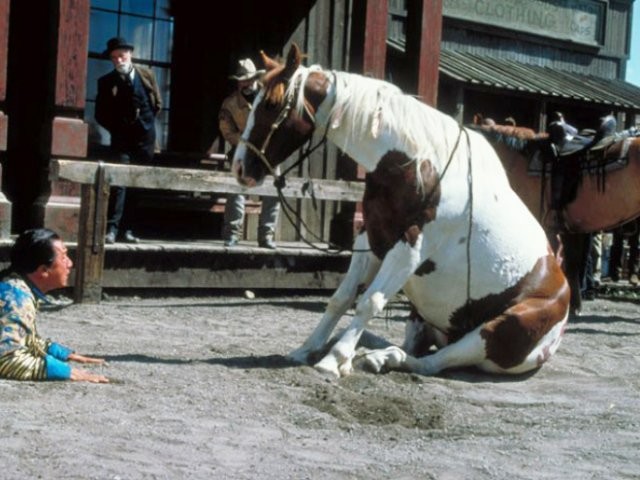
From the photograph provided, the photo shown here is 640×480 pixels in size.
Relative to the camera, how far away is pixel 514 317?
23.5 ft

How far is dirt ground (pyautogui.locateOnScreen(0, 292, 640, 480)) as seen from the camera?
186 inches

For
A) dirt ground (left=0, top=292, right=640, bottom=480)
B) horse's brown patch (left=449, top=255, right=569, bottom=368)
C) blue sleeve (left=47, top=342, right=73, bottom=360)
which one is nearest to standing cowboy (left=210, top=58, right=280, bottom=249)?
dirt ground (left=0, top=292, right=640, bottom=480)

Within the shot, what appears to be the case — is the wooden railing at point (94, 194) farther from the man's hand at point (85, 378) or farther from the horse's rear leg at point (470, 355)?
the man's hand at point (85, 378)

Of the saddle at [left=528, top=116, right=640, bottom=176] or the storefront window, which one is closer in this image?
the saddle at [left=528, top=116, right=640, bottom=176]

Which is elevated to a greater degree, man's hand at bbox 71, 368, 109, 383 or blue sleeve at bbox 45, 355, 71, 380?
blue sleeve at bbox 45, 355, 71, 380

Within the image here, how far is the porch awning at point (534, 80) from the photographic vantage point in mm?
18734

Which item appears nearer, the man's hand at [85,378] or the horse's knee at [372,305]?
the man's hand at [85,378]

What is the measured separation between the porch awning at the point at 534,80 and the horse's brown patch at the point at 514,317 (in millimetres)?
11036

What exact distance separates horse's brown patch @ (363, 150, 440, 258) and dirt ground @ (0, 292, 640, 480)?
819mm

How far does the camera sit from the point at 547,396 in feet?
22.7

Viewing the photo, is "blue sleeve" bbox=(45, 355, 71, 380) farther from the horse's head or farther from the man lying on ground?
the horse's head

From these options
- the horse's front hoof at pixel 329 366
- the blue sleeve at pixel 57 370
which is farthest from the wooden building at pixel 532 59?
the blue sleeve at pixel 57 370

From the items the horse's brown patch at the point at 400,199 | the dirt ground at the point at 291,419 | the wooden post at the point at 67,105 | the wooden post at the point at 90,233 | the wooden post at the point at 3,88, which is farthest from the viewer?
the wooden post at the point at 67,105

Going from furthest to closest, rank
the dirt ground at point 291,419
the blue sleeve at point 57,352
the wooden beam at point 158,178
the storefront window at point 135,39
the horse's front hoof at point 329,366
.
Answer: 1. the storefront window at point 135,39
2. the wooden beam at point 158,178
3. the horse's front hoof at point 329,366
4. the blue sleeve at point 57,352
5. the dirt ground at point 291,419
